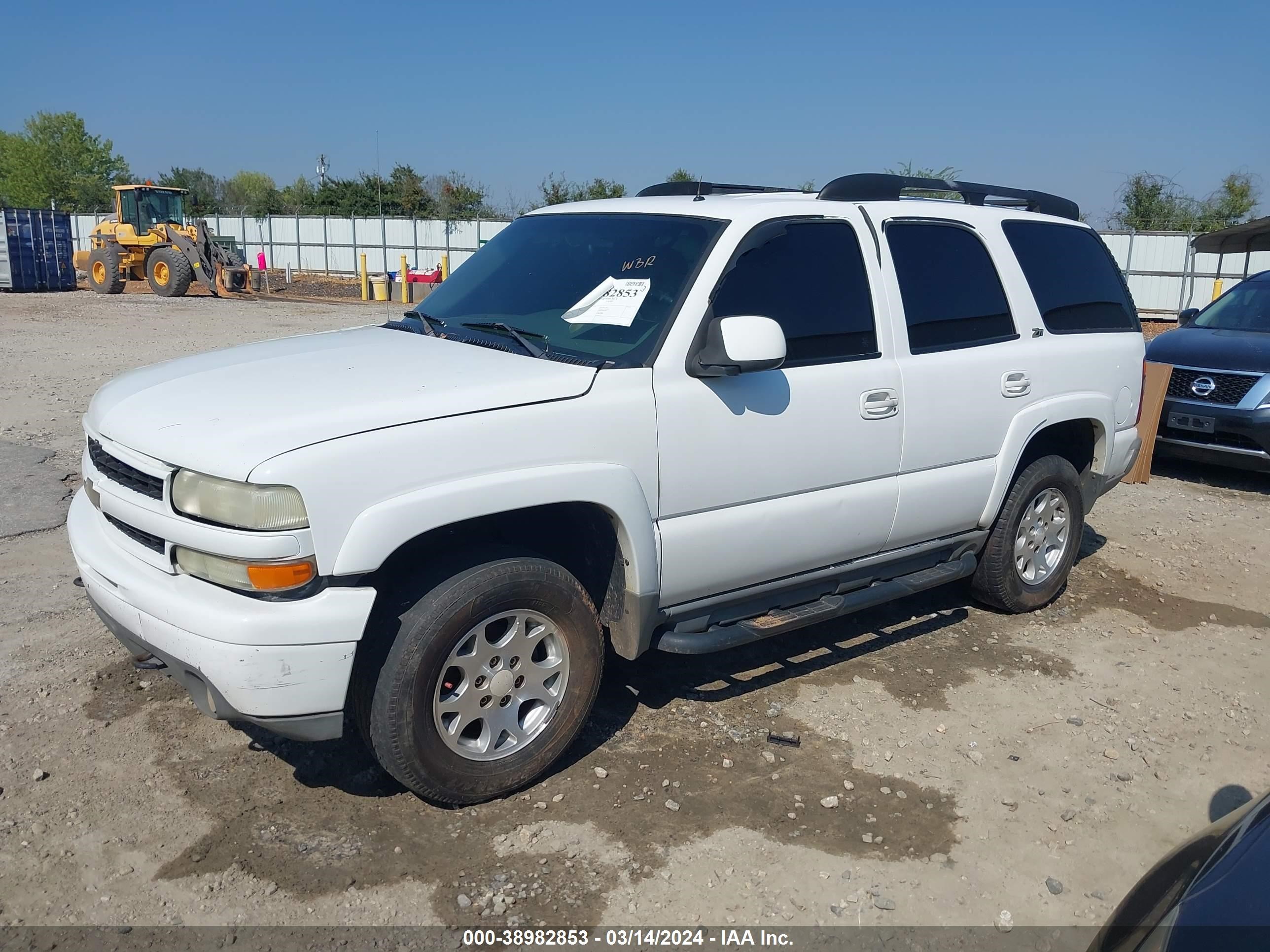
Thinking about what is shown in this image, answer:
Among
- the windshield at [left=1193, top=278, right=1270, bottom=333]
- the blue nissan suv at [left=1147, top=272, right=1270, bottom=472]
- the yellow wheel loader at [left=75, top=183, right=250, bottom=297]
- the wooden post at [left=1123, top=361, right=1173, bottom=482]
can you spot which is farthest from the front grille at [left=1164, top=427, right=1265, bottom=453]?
the yellow wheel loader at [left=75, top=183, right=250, bottom=297]

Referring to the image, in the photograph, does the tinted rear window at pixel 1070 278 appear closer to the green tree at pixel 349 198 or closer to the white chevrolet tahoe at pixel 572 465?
the white chevrolet tahoe at pixel 572 465

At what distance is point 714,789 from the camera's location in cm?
373

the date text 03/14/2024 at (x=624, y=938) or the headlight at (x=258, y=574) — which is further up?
the headlight at (x=258, y=574)

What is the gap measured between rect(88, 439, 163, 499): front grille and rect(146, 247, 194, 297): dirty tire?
2682 cm

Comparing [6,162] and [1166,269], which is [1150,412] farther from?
[6,162]

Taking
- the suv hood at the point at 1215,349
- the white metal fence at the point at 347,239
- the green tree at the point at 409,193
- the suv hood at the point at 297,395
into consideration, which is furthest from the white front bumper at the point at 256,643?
the green tree at the point at 409,193

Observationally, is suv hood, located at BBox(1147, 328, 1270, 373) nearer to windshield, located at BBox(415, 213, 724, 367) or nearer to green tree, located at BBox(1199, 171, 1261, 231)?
windshield, located at BBox(415, 213, 724, 367)

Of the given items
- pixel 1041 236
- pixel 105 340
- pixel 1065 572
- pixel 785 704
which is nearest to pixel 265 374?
pixel 785 704

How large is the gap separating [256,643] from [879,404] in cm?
262

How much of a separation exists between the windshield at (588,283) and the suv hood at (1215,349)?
6.43 m

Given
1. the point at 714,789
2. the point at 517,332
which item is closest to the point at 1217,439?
the point at 714,789

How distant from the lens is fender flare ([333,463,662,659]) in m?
3.04

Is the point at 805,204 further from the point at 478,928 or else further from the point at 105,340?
the point at 105,340

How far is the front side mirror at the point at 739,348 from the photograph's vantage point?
3.63 meters
